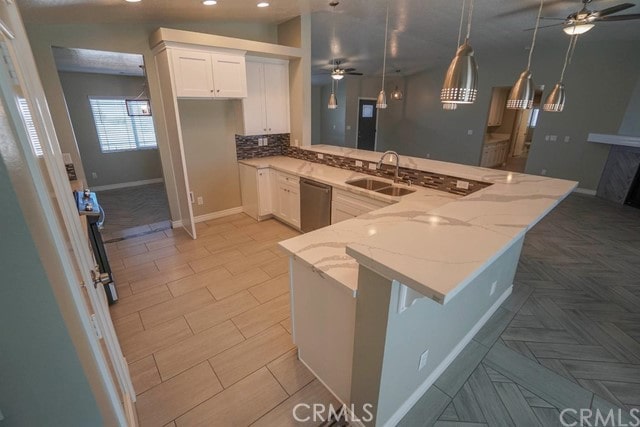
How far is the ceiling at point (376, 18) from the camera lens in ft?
8.94

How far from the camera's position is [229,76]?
360 cm

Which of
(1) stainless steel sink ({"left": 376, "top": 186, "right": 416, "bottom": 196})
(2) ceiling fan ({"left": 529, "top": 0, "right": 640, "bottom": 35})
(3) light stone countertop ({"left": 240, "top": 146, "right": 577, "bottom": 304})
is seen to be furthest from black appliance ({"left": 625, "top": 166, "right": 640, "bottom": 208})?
(1) stainless steel sink ({"left": 376, "top": 186, "right": 416, "bottom": 196})

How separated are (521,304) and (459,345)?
38.6 inches

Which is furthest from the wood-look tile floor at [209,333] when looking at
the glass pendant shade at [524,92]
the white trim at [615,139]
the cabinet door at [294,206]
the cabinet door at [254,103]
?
the white trim at [615,139]

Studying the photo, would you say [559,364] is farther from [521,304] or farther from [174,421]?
[174,421]

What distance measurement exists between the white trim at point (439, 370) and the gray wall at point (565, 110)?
5.14 m

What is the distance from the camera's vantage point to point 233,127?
14.0 feet

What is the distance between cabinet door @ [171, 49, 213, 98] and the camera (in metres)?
3.21

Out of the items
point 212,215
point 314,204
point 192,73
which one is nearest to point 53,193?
point 314,204

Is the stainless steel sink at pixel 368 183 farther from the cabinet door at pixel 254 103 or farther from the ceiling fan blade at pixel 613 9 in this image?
the ceiling fan blade at pixel 613 9

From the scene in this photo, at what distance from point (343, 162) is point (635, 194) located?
5.35 meters

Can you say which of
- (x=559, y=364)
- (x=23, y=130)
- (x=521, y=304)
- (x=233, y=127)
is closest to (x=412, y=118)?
(x=233, y=127)

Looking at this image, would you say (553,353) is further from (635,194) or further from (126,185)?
(126,185)

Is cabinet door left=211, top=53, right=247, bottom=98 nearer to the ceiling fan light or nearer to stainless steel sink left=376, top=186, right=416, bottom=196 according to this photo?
stainless steel sink left=376, top=186, right=416, bottom=196
